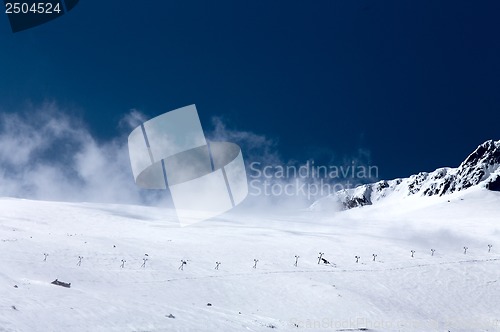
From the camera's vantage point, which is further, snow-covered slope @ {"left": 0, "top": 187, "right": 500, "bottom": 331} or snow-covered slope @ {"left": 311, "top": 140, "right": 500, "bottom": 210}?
snow-covered slope @ {"left": 311, "top": 140, "right": 500, "bottom": 210}

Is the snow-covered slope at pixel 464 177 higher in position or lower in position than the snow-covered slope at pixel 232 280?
higher

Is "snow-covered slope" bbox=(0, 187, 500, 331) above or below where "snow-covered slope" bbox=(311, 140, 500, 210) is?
below

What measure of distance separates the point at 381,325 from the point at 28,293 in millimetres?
17211

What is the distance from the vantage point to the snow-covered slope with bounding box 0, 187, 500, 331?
18844 mm

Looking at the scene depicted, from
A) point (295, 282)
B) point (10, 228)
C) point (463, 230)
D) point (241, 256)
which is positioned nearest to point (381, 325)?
point (295, 282)

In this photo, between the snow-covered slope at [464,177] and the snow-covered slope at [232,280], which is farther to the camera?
the snow-covered slope at [464,177]

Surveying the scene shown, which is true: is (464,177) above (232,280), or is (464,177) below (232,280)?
above

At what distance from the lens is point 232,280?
3008cm

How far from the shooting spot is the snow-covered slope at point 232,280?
18.8m

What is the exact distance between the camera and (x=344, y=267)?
36.5 metres

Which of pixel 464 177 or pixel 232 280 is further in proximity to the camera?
pixel 464 177

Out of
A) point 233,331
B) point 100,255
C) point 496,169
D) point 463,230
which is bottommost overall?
point 233,331

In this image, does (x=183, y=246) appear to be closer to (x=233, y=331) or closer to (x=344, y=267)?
(x=344, y=267)

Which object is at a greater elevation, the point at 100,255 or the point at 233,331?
the point at 100,255
